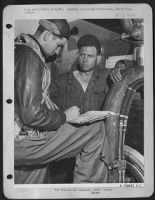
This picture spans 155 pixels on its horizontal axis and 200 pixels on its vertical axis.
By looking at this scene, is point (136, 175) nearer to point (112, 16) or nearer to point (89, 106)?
point (89, 106)

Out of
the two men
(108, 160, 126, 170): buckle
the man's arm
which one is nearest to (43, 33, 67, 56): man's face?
the two men

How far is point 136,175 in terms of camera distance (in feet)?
1.82

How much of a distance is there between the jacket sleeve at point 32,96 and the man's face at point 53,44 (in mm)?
27

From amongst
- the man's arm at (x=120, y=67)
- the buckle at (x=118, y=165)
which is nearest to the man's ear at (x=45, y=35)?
the man's arm at (x=120, y=67)

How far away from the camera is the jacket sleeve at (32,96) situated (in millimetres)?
537

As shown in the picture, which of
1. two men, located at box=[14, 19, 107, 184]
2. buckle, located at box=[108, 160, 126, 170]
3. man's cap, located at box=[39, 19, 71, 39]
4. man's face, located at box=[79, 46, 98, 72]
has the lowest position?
buckle, located at box=[108, 160, 126, 170]

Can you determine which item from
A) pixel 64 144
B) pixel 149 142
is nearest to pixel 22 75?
Answer: pixel 64 144

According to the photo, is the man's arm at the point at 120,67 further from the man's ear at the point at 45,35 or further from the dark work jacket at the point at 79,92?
the man's ear at the point at 45,35

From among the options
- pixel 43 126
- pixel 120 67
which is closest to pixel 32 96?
pixel 43 126

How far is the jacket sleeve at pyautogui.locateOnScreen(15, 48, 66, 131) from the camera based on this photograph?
1.76 ft

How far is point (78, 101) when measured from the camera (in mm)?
548

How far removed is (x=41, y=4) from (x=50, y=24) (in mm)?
47

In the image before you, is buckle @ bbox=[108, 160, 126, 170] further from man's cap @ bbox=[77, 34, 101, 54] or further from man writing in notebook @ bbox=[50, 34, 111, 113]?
man's cap @ bbox=[77, 34, 101, 54]

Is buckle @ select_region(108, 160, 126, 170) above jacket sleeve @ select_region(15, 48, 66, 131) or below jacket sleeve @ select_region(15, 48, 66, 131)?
below
